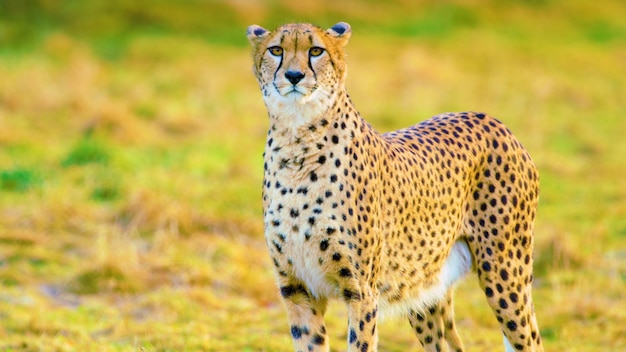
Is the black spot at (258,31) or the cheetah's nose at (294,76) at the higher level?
the black spot at (258,31)

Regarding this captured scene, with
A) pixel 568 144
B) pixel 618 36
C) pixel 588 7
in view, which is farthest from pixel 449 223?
pixel 588 7

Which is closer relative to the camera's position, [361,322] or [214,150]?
[361,322]

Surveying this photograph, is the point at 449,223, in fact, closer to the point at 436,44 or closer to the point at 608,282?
the point at 608,282

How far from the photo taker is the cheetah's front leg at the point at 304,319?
4242 mm

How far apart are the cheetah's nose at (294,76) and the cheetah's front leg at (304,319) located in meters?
0.87

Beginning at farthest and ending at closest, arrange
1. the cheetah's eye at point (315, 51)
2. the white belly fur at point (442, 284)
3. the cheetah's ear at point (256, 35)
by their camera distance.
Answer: the white belly fur at point (442, 284)
the cheetah's ear at point (256, 35)
the cheetah's eye at point (315, 51)

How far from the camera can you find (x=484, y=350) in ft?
18.8

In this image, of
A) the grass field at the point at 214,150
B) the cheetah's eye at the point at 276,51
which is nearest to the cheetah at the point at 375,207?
the cheetah's eye at the point at 276,51

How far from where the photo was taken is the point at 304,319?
426 cm

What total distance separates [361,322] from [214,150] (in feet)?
20.3

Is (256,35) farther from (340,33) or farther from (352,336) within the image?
(352,336)

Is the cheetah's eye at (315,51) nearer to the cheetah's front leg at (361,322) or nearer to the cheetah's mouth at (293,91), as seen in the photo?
the cheetah's mouth at (293,91)

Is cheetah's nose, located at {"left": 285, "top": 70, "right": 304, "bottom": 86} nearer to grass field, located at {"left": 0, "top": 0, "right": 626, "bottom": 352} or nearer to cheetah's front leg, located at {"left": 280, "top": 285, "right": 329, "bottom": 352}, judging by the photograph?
cheetah's front leg, located at {"left": 280, "top": 285, "right": 329, "bottom": 352}

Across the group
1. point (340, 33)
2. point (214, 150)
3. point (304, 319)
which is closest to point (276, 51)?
point (340, 33)
